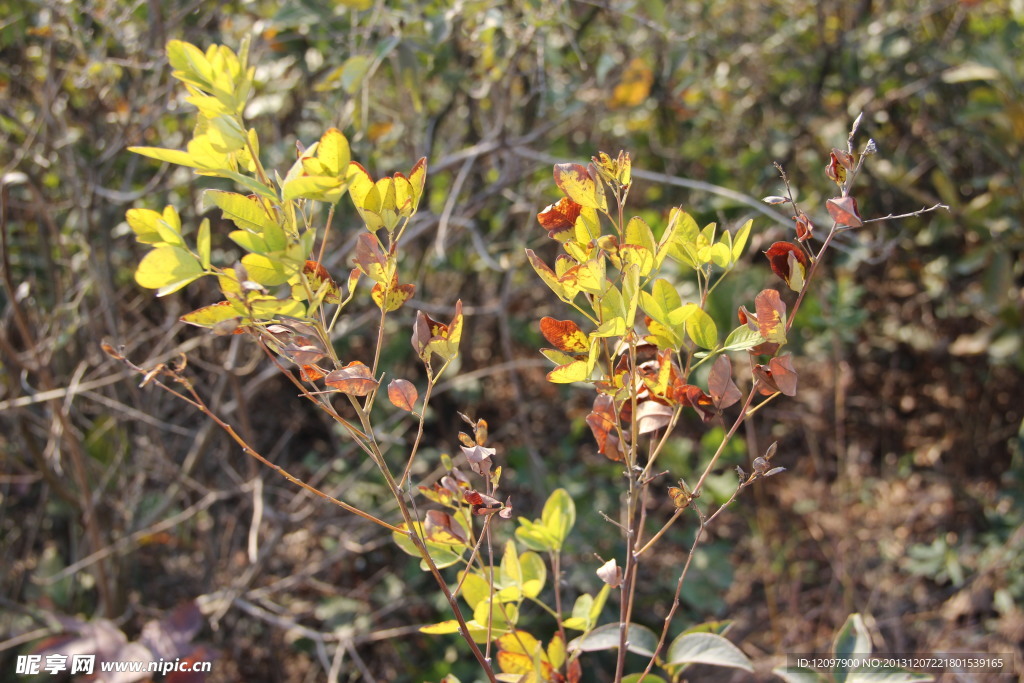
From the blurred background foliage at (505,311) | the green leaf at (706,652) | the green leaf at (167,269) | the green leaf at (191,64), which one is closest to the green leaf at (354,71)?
the blurred background foliage at (505,311)

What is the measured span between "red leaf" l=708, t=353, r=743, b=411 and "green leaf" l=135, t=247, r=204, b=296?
1.54 feet

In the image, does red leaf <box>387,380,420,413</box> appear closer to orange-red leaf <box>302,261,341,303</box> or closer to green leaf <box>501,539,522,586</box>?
orange-red leaf <box>302,261,341,303</box>

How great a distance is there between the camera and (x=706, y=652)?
2.63ft

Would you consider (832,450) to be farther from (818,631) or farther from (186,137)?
(186,137)

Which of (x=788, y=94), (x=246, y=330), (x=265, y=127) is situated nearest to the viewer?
(x=246, y=330)

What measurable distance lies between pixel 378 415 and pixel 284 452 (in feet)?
0.97

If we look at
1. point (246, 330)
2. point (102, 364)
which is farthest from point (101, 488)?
point (246, 330)

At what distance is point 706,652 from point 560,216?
475 millimetres

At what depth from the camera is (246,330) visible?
0.66 meters

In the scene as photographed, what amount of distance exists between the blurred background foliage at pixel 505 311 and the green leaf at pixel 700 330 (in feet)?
2.94

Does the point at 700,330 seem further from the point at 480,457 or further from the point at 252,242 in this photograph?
the point at 252,242

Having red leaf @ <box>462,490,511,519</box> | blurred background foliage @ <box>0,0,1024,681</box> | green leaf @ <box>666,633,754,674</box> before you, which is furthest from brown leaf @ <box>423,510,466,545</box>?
blurred background foliage @ <box>0,0,1024,681</box>

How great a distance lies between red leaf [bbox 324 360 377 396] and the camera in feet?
2.07

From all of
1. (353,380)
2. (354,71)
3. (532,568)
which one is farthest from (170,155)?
(354,71)
